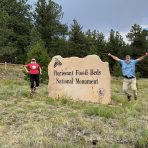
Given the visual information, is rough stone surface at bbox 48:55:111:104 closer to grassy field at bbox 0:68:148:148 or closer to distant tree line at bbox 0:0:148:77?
grassy field at bbox 0:68:148:148

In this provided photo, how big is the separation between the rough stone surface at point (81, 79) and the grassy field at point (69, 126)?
7.75 ft

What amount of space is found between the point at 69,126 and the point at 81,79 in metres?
6.75

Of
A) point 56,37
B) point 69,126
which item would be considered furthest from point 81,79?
point 56,37

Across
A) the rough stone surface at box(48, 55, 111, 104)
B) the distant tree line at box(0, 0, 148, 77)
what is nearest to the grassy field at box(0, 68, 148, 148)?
the rough stone surface at box(48, 55, 111, 104)

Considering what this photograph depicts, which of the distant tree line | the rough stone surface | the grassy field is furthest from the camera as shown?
the distant tree line

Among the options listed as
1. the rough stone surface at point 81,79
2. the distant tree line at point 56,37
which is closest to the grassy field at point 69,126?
the rough stone surface at point 81,79

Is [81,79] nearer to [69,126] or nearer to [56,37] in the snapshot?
[69,126]

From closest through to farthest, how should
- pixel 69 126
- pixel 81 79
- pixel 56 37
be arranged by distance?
pixel 69 126, pixel 81 79, pixel 56 37

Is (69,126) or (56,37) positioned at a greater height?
(56,37)

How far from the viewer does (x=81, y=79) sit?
54.6 feet

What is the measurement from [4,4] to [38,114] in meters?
54.7

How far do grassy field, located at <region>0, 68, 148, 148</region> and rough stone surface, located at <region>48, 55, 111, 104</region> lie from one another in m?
2.36

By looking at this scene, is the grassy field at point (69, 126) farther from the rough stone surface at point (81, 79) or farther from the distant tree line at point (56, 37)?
the distant tree line at point (56, 37)

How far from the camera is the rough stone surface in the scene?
16203 mm
